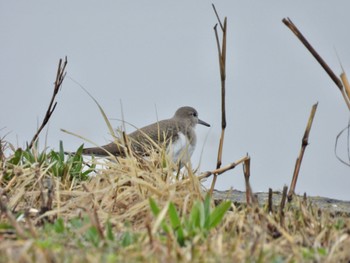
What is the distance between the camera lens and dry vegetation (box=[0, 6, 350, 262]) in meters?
3.38

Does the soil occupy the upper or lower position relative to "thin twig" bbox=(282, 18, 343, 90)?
lower

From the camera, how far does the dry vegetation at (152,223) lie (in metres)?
3.38

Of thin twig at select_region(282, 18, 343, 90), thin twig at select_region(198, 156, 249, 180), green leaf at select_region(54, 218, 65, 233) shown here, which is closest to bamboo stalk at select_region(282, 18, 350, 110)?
thin twig at select_region(282, 18, 343, 90)

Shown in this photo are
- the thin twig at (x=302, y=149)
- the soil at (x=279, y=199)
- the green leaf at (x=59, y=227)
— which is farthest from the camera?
the soil at (x=279, y=199)

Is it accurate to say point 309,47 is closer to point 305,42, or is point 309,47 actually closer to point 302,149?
point 305,42

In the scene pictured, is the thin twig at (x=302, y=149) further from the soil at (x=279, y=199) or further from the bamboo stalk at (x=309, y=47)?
the soil at (x=279, y=199)

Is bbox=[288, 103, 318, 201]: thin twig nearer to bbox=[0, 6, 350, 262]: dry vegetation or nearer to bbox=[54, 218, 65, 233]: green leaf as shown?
bbox=[0, 6, 350, 262]: dry vegetation

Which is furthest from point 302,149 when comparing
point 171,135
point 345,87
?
point 171,135

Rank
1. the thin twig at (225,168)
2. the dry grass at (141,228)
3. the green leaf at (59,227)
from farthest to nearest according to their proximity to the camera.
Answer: the thin twig at (225,168) → the green leaf at (59,227) → the dry grass at (141,228)

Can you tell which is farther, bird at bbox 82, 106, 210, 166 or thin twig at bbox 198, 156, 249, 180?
bird at bbox 82, 106, 210, 166

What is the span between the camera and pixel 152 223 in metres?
4.16

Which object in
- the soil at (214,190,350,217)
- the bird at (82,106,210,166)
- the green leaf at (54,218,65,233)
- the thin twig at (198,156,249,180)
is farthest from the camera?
the bird at (82,106,210,166)

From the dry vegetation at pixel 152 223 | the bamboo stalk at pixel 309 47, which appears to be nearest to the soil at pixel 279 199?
the dry vegetation at pixel 152 223

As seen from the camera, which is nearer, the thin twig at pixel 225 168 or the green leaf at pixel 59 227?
the green leaf at pixel 59 227
